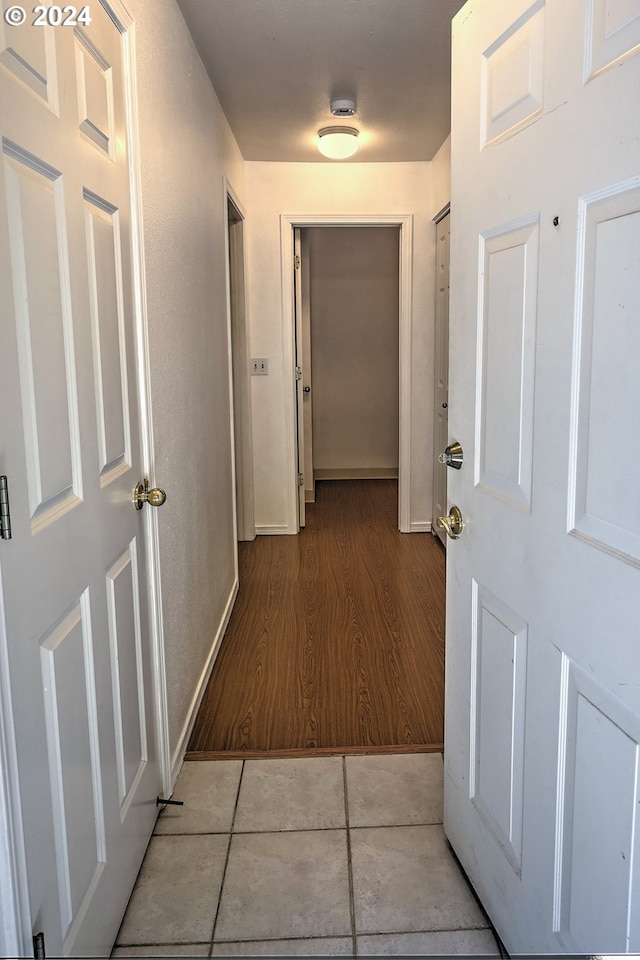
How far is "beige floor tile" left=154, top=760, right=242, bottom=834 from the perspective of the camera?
1908 millimetres

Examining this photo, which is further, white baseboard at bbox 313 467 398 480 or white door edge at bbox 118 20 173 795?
white baseboard at bbox 313 467 398 480

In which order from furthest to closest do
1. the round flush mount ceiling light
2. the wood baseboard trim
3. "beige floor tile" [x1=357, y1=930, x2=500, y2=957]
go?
the round flush mount ceiling light
the wood baseboard trim
"beige floor tile" [x1=357, y1=930, x2=500, y2=957]

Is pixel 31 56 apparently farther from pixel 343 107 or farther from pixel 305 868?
pixel 343 107

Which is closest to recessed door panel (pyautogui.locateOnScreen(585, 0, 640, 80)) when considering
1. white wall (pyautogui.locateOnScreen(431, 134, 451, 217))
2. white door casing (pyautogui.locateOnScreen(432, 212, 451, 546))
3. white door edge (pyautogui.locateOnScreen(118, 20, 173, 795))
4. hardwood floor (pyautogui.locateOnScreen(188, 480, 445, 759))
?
white door edge (pyautogui.locateOnScreen(118, 20, 173, 795))

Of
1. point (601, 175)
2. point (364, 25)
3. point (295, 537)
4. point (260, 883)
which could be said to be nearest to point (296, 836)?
point (260, 883)

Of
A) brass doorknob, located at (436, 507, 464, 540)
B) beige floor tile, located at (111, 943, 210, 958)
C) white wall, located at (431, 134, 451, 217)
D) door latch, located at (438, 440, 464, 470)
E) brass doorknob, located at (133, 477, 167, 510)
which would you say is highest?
white wall, located at (431, 134, 451, 217)

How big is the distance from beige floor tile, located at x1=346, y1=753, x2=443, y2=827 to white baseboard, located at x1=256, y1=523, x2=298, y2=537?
8.73 ft

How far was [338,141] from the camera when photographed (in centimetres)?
362

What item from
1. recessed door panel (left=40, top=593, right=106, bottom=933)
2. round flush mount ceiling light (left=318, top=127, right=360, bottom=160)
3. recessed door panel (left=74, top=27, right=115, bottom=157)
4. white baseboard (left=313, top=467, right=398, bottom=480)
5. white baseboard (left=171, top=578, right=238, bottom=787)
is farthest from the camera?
white baseboard (left=313, top=467, right=398, bottom=480)

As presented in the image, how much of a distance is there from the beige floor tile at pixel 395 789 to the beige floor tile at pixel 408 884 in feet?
0.16

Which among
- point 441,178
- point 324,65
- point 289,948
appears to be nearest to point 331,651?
point 289,948

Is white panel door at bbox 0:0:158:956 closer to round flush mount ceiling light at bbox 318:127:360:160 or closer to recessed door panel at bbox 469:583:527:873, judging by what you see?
recessed door panel at bbox 469:583:527:873

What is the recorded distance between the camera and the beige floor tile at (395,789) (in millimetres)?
1936

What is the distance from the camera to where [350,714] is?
8.14ft
